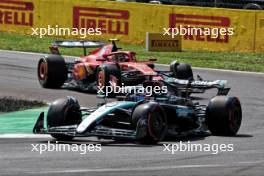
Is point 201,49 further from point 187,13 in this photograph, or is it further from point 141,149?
point 141,149

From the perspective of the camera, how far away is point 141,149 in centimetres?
1257

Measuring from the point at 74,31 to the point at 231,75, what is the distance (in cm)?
936

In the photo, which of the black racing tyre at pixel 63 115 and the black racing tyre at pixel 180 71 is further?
the black racing tyre at pixel 180 71

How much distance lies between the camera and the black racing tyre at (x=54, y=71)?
21094 millimetres

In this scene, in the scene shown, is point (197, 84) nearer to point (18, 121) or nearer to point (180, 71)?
point (18, 121)

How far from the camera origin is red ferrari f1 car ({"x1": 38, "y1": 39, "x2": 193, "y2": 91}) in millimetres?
19609

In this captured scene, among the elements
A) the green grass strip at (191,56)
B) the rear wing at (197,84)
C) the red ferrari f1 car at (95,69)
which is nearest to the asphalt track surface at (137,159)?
the rear wing at (197,84)

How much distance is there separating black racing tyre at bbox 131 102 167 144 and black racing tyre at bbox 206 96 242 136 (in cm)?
112

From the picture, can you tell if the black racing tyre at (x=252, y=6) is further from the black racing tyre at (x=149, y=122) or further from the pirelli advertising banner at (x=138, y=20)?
the black racing tyre at (x=149, y=122)

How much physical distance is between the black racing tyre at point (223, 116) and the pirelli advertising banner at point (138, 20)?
14514 mm

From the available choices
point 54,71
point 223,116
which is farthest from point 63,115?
point 54,71

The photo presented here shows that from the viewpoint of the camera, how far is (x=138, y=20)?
101 ft

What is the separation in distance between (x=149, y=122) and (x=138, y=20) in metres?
18.1

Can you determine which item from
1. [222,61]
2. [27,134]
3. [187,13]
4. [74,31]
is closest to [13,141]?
[27,134]
